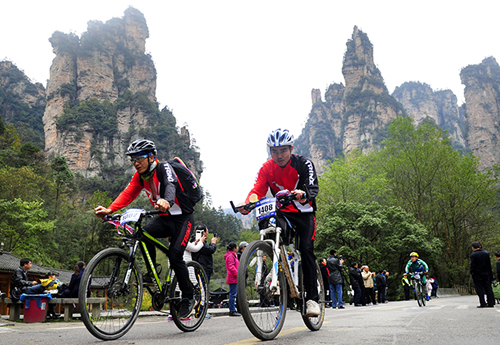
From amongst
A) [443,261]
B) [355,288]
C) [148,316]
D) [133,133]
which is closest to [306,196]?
[148,316]

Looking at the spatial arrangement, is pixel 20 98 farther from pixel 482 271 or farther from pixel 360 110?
pixel 482 271

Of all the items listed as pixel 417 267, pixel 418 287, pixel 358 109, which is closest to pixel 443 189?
pixel 417 267

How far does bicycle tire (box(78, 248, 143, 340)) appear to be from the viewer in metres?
3.59

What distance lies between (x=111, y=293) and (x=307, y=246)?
6.46 ft

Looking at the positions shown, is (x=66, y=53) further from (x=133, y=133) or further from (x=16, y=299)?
(x=16, y=299)

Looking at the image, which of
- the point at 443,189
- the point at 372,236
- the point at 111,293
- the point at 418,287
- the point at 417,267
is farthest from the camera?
the point at 443,189

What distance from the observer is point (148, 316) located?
29.7 feet

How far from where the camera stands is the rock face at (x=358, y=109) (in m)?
142

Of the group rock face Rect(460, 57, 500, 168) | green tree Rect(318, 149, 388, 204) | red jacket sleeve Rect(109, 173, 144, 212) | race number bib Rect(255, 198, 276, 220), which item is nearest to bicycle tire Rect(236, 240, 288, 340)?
race number bib Rect(255, 198, 276, 220)

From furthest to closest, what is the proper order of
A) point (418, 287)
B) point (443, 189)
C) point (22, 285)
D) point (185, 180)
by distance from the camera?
point (443, 189) < point (418, 287) < point (22, 285) < point (185, 180)

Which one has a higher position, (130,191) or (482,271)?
(130,191)

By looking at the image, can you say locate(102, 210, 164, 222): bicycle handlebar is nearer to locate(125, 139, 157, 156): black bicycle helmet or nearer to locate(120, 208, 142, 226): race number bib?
locate(120, 208, 142, 226): race number bib

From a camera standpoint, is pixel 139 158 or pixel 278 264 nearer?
pixel 278 264

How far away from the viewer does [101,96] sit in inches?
4481
